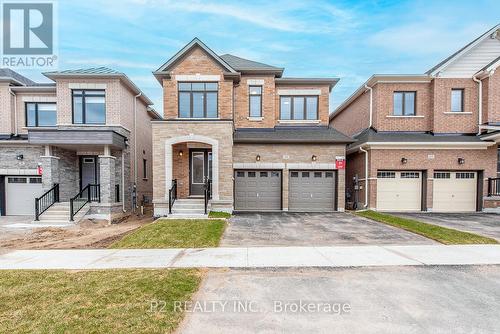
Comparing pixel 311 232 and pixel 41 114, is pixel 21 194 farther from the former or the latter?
pixel 311 232

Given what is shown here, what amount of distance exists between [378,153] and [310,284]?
459 inches

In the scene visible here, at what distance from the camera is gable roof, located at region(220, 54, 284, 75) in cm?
1510

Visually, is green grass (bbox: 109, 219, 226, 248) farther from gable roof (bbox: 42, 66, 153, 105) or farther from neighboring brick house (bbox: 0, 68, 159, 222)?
gable roof (bbox: 42, 66, 153, 105)

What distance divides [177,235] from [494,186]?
17.0 meters

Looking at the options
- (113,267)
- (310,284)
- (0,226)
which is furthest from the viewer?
(0,226)

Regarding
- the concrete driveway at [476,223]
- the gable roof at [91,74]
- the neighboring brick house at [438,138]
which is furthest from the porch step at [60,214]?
the concrete driveway at [476,223]

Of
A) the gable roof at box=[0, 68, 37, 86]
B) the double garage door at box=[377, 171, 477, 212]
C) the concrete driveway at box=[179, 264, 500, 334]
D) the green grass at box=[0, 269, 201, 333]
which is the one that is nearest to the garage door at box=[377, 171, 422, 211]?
the double garage door at box=[377, 171, 477, 212]

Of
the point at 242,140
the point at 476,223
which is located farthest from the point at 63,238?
the point at 476,223

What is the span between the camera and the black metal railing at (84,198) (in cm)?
1214

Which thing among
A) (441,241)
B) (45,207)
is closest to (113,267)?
(441,241)

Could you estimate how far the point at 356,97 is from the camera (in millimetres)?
17484

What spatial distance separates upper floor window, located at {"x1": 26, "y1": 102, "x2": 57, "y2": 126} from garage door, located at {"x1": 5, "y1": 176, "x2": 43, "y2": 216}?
3.32 metres

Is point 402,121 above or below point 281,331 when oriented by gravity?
above

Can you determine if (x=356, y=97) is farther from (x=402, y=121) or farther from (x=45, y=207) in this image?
(x=45, y=207)
